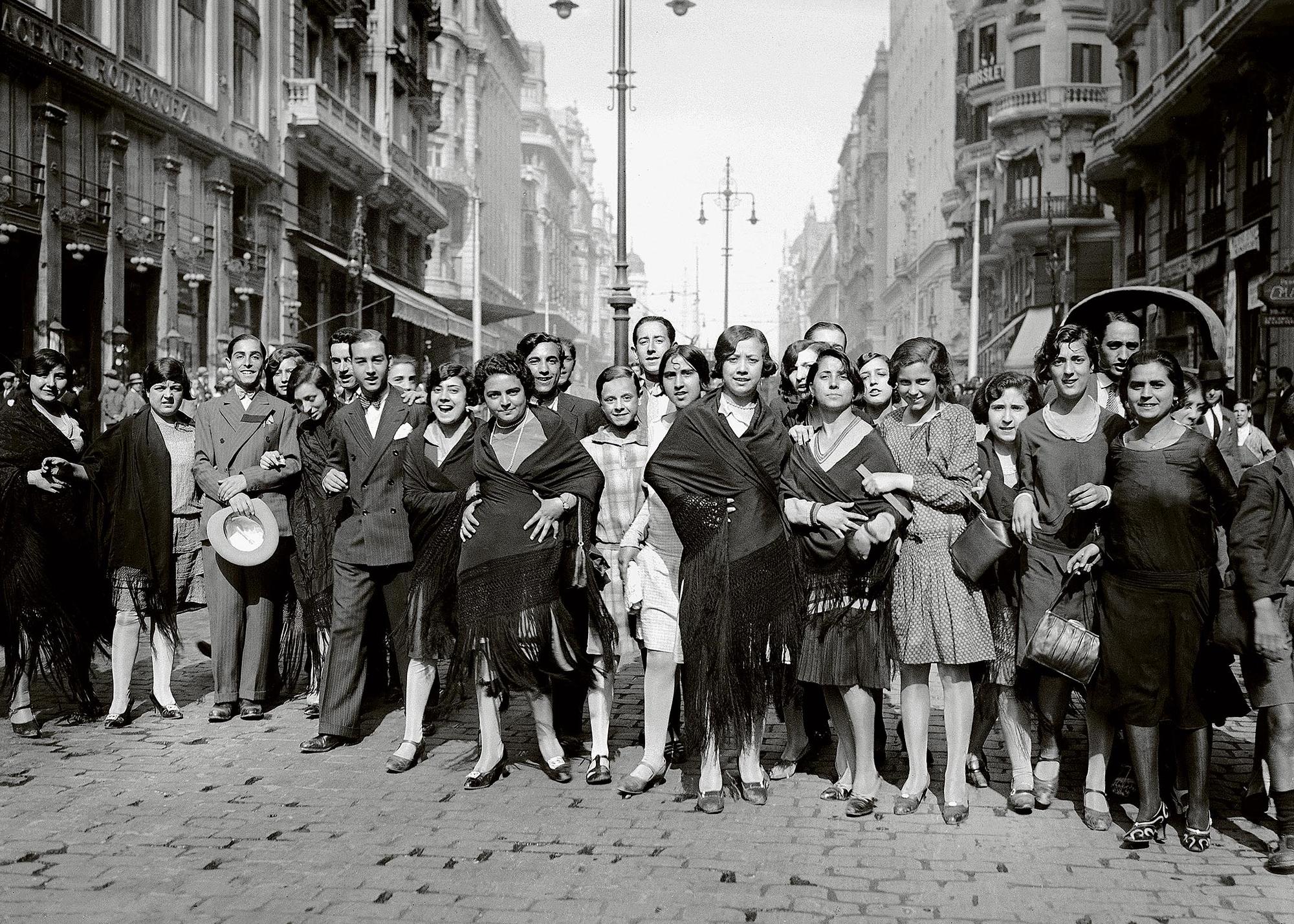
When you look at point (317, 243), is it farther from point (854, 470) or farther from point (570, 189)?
point (570, 189)

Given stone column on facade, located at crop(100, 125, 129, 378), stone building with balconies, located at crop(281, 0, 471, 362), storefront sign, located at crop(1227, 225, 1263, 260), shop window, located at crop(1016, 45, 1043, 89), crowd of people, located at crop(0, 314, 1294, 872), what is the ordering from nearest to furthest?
crowd of people, located at crop(0, 314, 1294, 872)
stone column on facade, located at crop(100, 125, 129, 378)
storefront sign, located at crop(1227, 225, 1263, 260)
stone building with balconies, located at crop(281, 0, 471, 362)
shop window, located at crop(1016, 45, 1043, 89)

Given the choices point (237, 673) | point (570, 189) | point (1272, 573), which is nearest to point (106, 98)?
point (237, 673)

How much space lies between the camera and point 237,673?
806cm

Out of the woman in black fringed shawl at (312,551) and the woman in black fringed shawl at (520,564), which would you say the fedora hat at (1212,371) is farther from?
the woman in black fringed shawl at (312,551)

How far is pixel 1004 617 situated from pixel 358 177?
111 ft

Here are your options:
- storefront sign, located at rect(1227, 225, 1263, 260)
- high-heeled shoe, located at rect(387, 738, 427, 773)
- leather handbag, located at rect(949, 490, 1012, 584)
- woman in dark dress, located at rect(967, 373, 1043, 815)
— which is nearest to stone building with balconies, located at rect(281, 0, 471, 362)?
storefront sign, located at rect(1227, 225, 1263, 260)

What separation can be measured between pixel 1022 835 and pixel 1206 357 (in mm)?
5178

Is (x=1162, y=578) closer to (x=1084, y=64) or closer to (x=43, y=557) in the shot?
(x=43, y=557)

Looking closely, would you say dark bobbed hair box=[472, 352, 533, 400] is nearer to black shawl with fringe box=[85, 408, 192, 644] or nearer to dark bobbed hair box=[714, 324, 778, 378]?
dark bobbed hair box=[714, 324, 778, 378]

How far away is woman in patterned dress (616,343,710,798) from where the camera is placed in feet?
20.7

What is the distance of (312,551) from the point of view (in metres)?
7.88

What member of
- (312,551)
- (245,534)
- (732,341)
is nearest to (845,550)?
(732,341)

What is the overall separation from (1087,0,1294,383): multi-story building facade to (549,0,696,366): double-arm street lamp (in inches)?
290

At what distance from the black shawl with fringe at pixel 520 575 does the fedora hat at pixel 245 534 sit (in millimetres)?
1596
